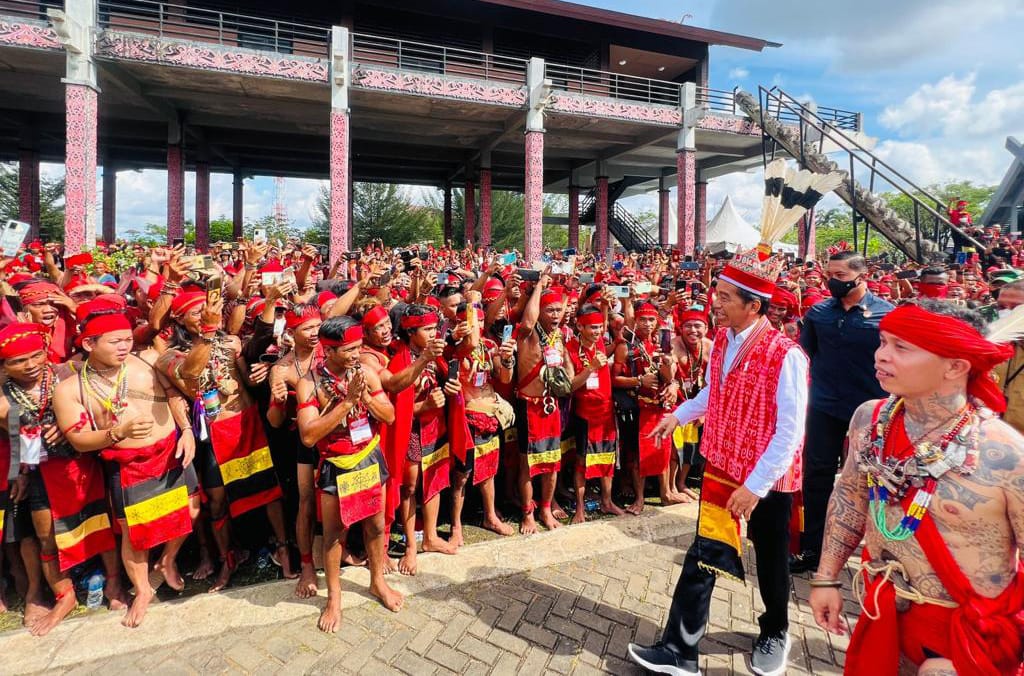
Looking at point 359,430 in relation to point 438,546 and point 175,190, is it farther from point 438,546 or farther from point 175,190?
point 175,190

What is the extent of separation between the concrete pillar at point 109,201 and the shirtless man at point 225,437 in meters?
19.6

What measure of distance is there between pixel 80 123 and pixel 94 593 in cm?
1273

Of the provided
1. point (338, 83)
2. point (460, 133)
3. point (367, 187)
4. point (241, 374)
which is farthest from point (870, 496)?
point (367, 187)

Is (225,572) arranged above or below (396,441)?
below

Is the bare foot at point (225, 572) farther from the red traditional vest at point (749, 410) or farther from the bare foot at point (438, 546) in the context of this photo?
the red traditional vest at point (749, 410)

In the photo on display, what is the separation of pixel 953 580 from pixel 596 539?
2693mm

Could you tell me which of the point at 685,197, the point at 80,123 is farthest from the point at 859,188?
the point at 80,123

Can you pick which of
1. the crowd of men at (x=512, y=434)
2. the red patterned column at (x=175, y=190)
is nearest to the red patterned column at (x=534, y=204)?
the red patterned column at (x=175, y=190)

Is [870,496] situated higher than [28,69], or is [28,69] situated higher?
[28,69]

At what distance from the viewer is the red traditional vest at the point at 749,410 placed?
246cm

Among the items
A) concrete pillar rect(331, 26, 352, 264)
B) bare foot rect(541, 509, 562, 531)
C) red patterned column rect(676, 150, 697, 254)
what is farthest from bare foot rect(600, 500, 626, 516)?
red patterned column rect(676, 150, 697, 254)

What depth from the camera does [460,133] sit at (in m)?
18.3

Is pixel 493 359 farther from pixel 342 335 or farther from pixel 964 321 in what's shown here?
pixel 964 321

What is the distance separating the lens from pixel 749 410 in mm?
2525
